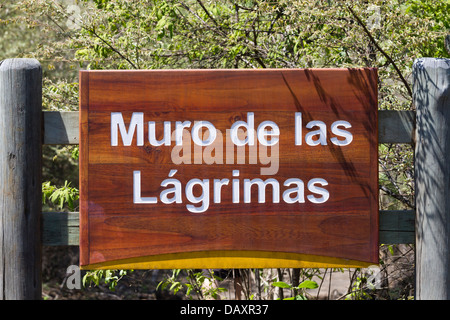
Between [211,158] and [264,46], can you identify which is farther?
[264,46]

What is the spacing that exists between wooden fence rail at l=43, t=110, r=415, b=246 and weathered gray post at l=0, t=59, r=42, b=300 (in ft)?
0.23

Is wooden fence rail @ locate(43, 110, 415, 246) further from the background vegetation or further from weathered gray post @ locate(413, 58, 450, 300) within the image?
the background vegetation

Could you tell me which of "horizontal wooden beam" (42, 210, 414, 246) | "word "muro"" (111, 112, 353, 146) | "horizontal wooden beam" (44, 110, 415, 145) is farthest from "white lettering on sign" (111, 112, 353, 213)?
"horizontal wooden beam" (42, 210, 414, 246)

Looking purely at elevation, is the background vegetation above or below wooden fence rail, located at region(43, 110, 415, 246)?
above

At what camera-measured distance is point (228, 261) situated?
2.43 metres

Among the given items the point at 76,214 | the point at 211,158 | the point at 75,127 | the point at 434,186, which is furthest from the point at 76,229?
the point at 434,186

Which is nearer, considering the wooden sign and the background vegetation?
the wooden sign

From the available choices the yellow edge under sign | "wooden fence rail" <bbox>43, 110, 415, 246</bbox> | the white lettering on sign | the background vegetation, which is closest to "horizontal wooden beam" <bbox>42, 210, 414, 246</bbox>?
"wooden fence rail" <bbox>43, 110, 415, 246</bbox>

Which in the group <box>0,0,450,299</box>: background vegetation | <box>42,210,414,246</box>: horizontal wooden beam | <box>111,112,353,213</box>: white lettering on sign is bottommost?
<box>42,210,414,246</box>: horizontal wooden beam

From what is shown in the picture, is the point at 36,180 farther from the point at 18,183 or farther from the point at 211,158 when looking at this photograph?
the point at 211,158

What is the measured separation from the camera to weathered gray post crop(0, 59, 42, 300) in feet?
7.91

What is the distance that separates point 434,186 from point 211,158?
40.3 inches
